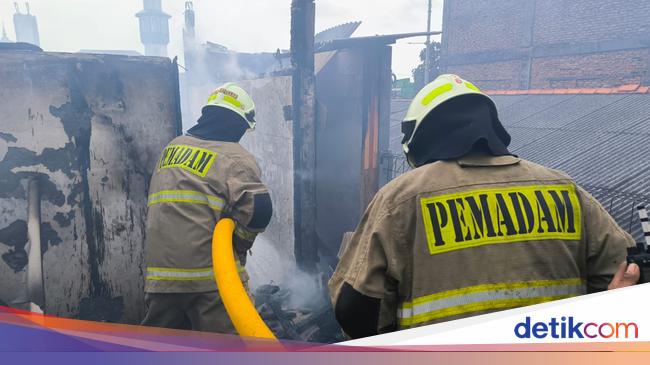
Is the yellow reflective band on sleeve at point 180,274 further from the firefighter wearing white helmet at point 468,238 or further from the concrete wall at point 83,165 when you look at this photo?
the firefighter wearing white helmet at point 468,238

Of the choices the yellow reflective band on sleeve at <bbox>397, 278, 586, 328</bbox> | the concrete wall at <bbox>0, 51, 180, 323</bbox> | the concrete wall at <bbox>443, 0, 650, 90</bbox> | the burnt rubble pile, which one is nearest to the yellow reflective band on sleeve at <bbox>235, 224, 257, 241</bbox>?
the concrete wall at <bbox>0, 51, 180, 323</bbox>

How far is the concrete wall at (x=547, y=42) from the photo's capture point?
50.2 ft

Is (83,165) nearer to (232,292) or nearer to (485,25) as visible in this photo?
(232,292)

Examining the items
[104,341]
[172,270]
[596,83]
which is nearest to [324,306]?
[172,270]

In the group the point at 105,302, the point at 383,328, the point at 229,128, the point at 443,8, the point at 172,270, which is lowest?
the point at 105,302

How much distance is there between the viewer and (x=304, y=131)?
4.08 meters

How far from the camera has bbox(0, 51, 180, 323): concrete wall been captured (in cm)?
265

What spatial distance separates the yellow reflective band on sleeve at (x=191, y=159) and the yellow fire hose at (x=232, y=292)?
1.45 feet

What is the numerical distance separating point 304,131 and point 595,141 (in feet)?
17.5

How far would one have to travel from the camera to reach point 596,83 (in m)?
16.3

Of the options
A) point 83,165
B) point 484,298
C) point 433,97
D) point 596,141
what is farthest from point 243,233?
point 596,141

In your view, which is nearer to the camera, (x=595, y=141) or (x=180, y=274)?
(x=180, y=274)

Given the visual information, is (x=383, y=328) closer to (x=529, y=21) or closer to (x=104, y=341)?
(x=104, y=341)

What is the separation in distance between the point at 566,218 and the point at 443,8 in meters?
23.4
